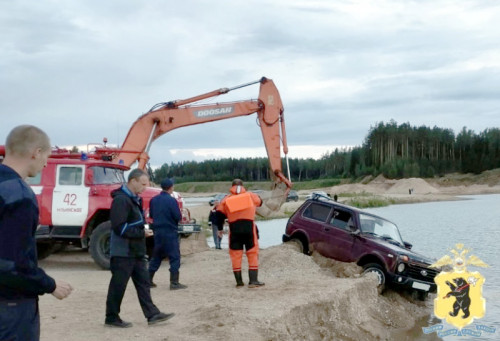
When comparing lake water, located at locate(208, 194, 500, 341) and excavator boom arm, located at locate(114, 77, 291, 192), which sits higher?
excavator boom arm, located at locate(114, 77, 291, 192)

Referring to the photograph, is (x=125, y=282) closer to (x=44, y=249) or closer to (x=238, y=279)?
(x=238, y=279)

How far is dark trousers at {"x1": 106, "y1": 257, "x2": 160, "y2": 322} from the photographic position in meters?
7.84

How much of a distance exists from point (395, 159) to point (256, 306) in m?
116

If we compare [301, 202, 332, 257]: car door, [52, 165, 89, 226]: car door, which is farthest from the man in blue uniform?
[301, 202, 332, 257]: car door

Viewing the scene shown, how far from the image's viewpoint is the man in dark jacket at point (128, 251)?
7855 mm

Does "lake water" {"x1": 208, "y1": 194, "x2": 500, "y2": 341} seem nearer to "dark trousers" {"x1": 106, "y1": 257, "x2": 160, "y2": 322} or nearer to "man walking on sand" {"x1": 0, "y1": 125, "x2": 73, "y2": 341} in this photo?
"dark trousers" {"x1": 106, "y1": 257, "x2": 160, "y2": 322}

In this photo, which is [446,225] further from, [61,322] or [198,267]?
[61,322]

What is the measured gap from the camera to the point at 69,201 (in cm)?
1427

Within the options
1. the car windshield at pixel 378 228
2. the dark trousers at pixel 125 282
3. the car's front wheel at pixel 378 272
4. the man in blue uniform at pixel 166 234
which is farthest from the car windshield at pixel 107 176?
the dark trousers at pixel 125 282

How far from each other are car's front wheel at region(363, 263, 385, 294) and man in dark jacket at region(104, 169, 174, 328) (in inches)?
224

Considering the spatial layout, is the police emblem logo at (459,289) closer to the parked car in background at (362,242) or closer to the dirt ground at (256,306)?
the dirt ground at (256,306)

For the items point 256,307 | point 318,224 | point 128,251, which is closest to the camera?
point 128,251

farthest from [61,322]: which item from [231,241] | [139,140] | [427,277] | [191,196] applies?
[191,196]

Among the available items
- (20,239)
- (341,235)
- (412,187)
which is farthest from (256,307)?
(412,187)
